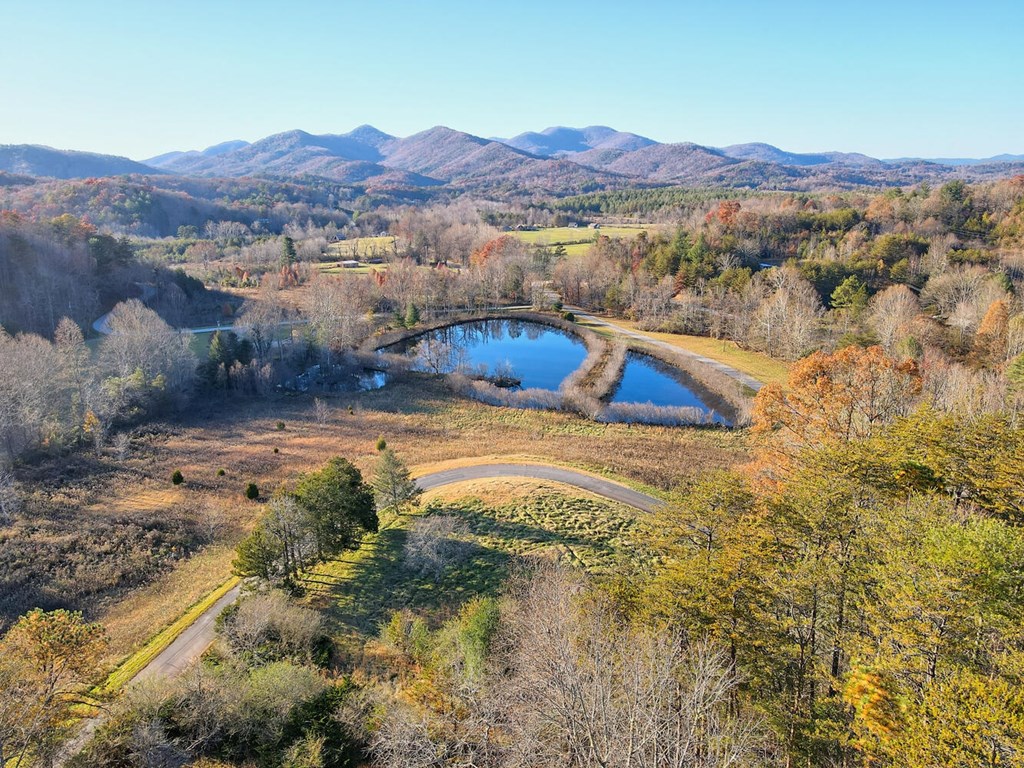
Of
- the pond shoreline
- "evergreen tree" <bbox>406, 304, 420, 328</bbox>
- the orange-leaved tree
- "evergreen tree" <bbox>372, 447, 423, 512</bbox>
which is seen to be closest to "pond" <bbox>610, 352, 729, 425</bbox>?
the pond shoreline

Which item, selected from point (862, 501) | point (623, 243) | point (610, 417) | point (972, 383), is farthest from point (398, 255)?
point (862, 501)

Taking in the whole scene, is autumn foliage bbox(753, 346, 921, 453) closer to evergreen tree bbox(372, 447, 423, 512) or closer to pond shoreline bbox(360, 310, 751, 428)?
pond shoreline bbox(360, 310, 751, 428)

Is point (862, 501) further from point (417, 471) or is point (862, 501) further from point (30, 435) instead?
point (30, 435)

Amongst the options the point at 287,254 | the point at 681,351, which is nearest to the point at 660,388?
the point at 681,351

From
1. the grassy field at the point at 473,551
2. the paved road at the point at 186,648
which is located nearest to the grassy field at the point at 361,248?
the grassy field at the point at 473,551

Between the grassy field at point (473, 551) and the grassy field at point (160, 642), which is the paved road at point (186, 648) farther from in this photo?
the grassy field at point (473, 551)

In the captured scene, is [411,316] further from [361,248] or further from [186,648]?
[186,648]
